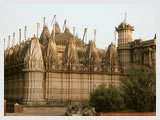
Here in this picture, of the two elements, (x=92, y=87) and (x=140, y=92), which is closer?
(x=140, y=92)

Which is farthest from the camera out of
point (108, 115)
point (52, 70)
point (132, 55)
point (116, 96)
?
point (132, 55)


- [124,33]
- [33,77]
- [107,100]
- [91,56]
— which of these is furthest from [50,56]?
[124,33]

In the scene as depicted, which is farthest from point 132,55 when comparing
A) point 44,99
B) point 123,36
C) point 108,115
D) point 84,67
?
point 108,115

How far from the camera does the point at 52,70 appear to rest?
4406 centimetres

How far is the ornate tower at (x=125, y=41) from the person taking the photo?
54438 millimetres

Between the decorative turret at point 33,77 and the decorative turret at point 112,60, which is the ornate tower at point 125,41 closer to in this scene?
the decorative turret at point 112,60

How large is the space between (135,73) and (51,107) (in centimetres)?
1036

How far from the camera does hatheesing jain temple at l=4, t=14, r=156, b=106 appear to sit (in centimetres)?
4141

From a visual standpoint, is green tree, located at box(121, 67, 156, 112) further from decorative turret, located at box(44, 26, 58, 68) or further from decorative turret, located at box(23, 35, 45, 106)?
decorative turret, located at box(44, 26, 58, 68)

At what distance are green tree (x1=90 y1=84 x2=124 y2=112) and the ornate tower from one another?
1901 cm

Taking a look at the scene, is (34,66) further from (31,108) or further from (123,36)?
(123,36)

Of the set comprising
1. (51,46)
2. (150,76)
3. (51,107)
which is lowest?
(51,107)

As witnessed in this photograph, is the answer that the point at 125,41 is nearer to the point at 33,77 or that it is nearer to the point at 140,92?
the point at 33,77

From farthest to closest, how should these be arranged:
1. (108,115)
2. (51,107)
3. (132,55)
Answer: (132,55)
(51,107)
(108,115)
